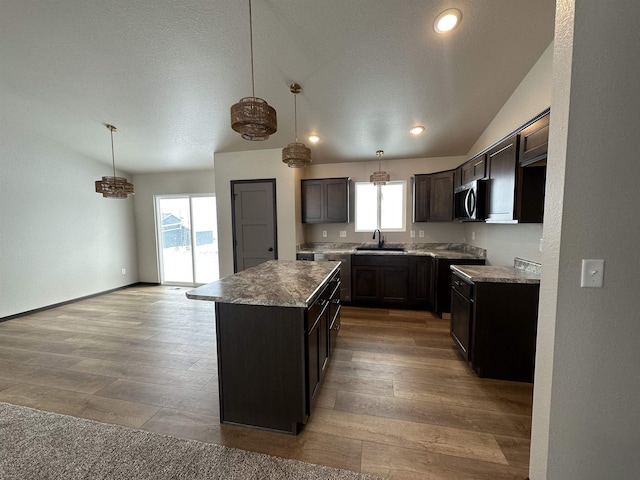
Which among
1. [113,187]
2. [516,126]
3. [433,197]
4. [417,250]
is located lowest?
Result: [417,250]

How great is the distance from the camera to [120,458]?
1615 millimetres

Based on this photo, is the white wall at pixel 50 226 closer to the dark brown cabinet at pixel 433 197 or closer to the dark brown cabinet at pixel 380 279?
the dark brown cabinet at pixel 380 279

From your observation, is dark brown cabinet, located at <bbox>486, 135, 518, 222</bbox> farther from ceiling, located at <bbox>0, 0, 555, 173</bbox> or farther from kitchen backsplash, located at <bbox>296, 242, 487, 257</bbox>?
kitchen backsplash, located at <bbox>296, 242, 487, 257</bbox>

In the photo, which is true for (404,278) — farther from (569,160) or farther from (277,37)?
(277,37)

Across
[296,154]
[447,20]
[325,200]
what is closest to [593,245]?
[447,20]

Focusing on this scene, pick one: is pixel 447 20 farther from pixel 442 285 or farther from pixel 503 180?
pixel 442 285

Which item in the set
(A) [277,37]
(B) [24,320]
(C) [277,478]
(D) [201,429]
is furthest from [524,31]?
(B) [24,320]

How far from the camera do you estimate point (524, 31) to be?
88.0 inches

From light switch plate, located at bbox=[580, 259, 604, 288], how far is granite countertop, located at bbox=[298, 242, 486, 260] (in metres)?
2.70

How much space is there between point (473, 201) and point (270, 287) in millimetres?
2626

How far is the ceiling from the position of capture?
2.13m

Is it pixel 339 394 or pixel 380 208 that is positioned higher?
pixel 380 208

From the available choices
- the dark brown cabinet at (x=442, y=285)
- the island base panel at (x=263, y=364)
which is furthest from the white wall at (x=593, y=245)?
the dark brown cabinet at (x=442, y=285)

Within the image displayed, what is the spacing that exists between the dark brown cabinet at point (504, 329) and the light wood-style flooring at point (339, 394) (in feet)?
0.43
